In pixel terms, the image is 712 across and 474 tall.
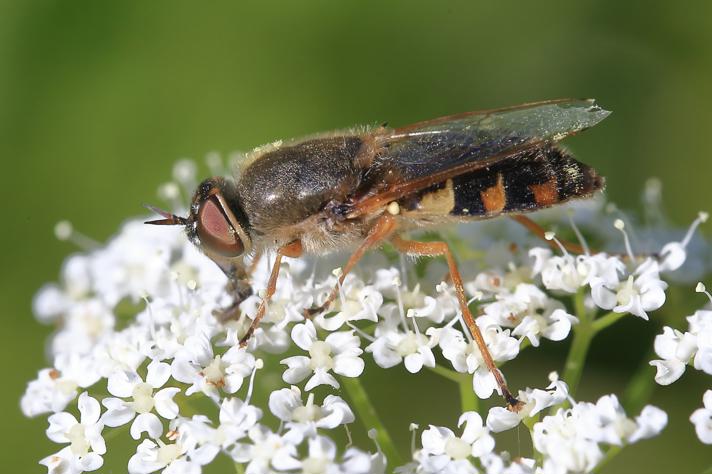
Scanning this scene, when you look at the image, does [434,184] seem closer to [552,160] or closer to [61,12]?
[552,160]

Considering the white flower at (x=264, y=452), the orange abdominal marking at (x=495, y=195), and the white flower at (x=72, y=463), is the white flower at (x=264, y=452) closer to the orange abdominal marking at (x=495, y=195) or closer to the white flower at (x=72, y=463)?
the white flower at (x=72, y=463)

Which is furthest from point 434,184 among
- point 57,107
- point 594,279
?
point 57,107

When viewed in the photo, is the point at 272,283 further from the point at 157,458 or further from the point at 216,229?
the point at 157,458

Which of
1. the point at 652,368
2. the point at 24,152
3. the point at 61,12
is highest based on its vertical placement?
the point at 61,12

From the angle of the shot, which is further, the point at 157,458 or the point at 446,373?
the point at 446,373

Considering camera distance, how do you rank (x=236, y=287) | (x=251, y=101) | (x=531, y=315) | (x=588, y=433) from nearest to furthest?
(x=588, y=433), (x=531, y=315), (x=236, y=287), (x=251, y=101)

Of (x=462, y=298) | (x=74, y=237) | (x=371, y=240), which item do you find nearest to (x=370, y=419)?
(x=462, y=298)

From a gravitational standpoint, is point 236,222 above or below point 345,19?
below

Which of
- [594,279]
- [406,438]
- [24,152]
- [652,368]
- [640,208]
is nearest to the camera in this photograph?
[594,279]
